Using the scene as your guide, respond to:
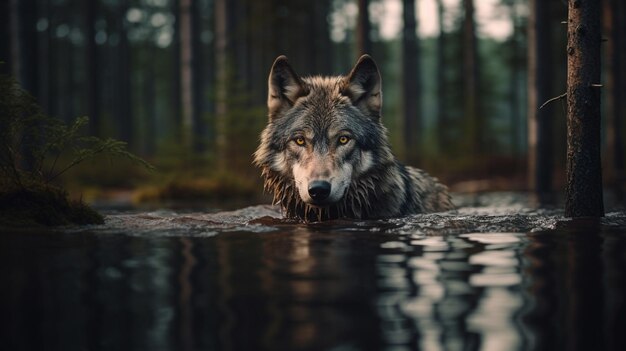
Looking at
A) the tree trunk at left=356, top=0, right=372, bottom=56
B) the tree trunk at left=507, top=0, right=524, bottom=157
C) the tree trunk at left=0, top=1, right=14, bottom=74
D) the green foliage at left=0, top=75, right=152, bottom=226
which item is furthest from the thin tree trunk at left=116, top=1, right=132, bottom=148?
the green foliage at left=0, top=75, right=152, bottom=226

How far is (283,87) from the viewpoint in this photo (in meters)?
7.77

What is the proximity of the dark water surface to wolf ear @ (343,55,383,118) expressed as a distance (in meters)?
2.53

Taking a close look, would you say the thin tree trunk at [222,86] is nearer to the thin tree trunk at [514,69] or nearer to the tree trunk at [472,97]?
the tree trunk at [472,97]

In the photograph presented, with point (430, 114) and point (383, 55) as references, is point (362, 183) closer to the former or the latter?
point (383, 55)

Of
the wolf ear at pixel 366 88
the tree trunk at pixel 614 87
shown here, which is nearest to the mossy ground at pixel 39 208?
the wolf ear at pixel 366 88

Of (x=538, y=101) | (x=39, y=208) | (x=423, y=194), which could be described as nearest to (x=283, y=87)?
(x=423, y=194)

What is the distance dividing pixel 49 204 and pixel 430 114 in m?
136

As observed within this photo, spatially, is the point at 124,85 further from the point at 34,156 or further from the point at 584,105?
the point at 584,105

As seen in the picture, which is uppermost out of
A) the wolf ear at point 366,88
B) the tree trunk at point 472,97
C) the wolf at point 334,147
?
the tree trunk at point 472,97

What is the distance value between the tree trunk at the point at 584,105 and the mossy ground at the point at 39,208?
16.9 ft

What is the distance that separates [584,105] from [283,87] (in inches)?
134

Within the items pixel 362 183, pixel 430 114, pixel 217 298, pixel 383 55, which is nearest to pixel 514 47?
pixel 383 55

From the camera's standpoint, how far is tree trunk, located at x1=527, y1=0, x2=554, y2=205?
1605 cm

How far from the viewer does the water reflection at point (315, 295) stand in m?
2.78
